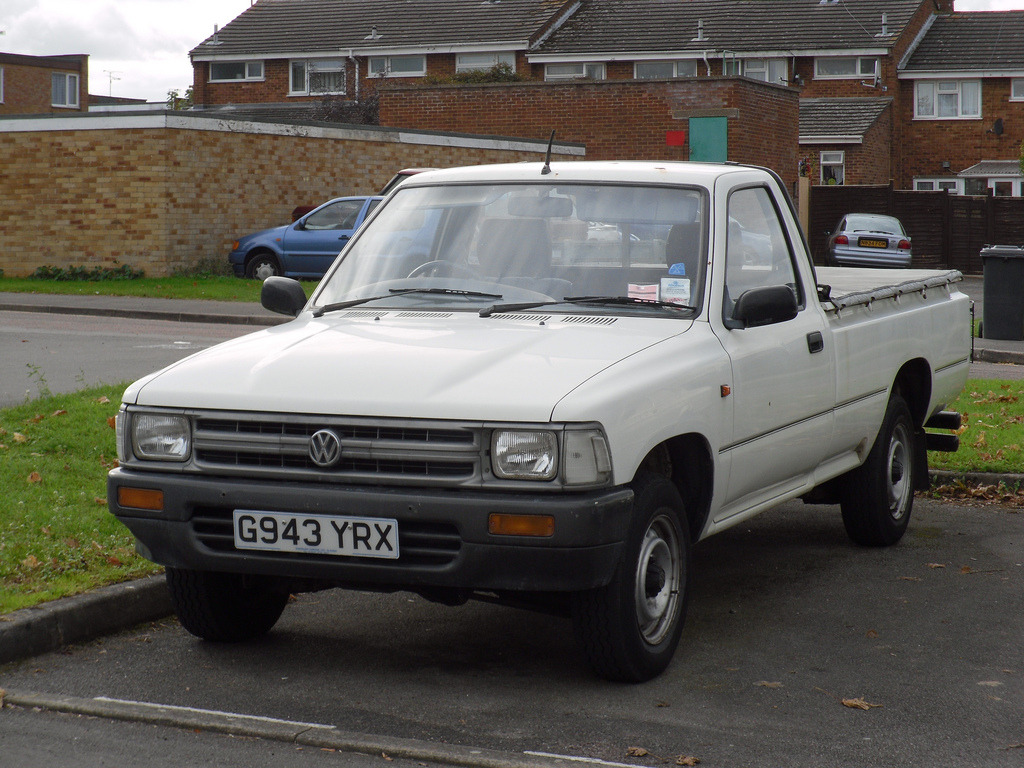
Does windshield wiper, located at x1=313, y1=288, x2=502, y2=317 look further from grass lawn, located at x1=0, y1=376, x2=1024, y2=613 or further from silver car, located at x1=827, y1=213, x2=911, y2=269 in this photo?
silver car, located at x1=827, y1=213, x2=911, y2=269

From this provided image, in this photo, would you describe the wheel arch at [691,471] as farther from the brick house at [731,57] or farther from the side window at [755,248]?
the brick house at [731,57]

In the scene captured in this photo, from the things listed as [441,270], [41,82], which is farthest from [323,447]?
[41,82]

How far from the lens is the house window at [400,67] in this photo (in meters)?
51.3

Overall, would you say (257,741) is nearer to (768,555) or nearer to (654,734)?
(654,734)

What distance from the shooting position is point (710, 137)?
35750 mm

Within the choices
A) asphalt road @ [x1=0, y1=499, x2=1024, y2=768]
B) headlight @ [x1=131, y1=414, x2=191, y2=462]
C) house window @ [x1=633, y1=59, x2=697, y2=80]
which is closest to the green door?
house window @ [x1=633, y1=59, x2=697, y2=80]

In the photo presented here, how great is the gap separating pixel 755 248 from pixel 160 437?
2.69 metres

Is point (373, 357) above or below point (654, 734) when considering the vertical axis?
above

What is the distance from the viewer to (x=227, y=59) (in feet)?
174

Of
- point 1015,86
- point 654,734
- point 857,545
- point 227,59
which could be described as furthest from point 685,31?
point 654,734

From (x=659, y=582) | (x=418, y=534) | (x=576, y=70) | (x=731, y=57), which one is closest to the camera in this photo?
(x=418, y=534)

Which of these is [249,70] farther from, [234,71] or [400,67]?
[400,67]

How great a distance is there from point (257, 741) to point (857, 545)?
13.1ft

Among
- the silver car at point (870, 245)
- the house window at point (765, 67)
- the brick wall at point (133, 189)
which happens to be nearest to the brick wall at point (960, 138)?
the house window at point (765, 67)
